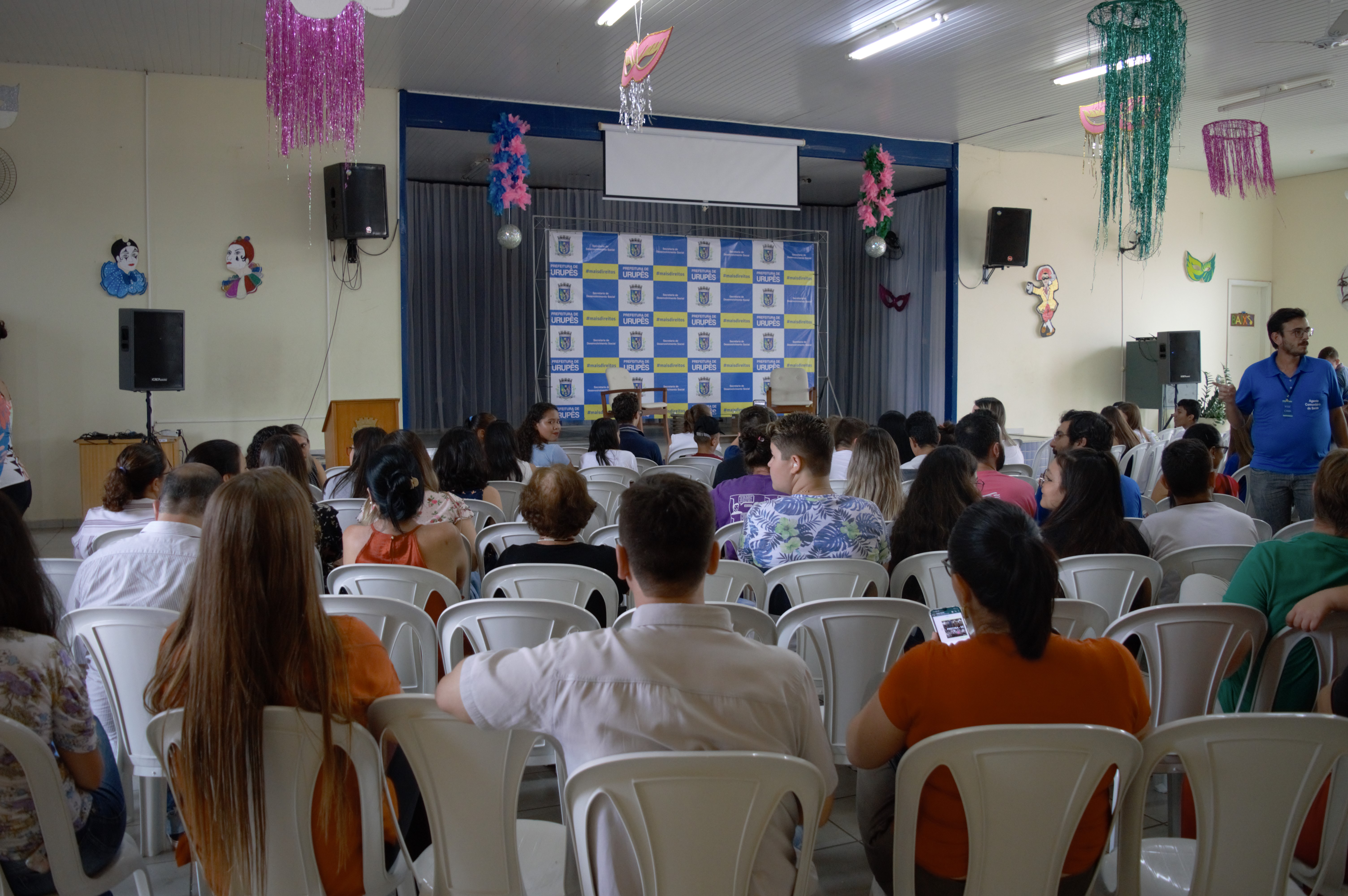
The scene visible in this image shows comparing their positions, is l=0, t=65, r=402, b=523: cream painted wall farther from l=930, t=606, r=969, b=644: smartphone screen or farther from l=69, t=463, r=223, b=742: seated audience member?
l=930, t=606, r=969, b=644: smartphone screen

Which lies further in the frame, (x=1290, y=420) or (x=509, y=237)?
(x=509, y=237)

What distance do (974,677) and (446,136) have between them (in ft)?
31.1

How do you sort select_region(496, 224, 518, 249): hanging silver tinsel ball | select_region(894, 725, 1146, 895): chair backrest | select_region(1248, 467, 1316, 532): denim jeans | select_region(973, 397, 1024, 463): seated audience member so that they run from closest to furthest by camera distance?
select_region(894, 725, 1146, 895): chair backrest → select_region(1248, 467, 1316, 532): denim jeans → select_region(973, 397, 1024, 463): seated audience member → select_region(496, 224, 518, 249): hanging silver tinsel ball

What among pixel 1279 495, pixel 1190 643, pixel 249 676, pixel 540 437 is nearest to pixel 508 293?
A: pixel 540 437

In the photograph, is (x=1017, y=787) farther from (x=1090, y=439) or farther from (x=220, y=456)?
(x=1090, y=439)

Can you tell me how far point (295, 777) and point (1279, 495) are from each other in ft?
18.2

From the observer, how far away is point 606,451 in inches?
226

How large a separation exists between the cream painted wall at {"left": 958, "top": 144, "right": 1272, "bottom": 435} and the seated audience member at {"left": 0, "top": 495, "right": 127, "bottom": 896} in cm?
1056

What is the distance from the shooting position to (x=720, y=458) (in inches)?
234

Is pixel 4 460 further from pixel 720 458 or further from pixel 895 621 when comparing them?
pixel 895 621

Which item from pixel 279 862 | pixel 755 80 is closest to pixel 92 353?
pixel 755 80

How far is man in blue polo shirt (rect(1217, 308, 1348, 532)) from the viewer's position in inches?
204

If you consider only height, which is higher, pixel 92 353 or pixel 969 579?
pixel 92 353

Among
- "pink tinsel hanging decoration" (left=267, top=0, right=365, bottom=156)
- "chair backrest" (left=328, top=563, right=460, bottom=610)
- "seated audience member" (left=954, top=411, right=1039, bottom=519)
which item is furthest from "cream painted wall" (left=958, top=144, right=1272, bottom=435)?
"chair backrest" (left=328, top=563, right=460, bottom=610)
